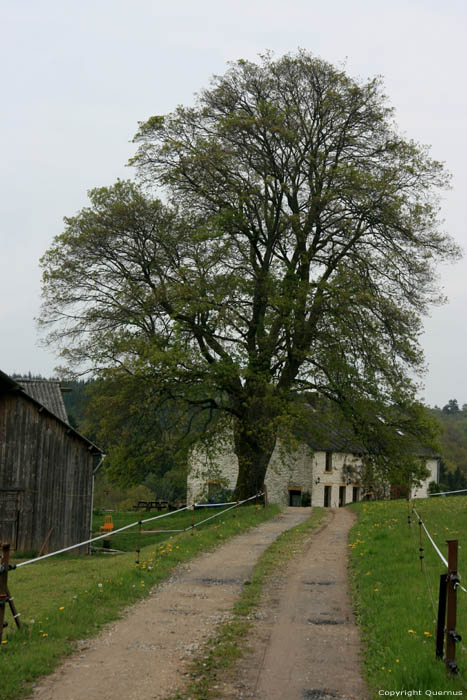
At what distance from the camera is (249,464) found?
98.6 feet

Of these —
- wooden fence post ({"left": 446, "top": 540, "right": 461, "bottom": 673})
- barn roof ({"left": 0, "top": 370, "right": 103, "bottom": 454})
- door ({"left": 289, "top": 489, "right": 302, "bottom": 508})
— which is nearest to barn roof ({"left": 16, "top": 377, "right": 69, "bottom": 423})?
barn roof ({"left": 0, "top": 370, "right": 103, "bottom": 454})

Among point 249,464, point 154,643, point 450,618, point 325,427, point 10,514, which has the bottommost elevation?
point 10,514

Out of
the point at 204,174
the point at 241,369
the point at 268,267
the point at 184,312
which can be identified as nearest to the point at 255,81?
the point at 204,174

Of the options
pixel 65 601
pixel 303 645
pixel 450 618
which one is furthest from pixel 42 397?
pixel 450 618

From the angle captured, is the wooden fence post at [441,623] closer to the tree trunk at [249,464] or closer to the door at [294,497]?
the tree trunk at [249,464]

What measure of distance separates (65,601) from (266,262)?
20.7m

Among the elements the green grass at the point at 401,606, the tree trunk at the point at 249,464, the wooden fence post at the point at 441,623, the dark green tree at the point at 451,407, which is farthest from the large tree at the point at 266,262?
the dark green tree at the point at 451,407

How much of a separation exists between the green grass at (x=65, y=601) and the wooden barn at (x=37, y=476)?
6.66 m

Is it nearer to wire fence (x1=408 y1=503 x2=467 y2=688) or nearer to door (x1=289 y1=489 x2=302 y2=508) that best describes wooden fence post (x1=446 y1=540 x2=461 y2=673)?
wire fence (x1=408 y1=503 x2=467 y2=688)

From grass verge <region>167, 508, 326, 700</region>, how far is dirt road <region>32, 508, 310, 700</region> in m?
0.14

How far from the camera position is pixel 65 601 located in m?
11.6

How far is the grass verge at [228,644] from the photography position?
725 centimetres

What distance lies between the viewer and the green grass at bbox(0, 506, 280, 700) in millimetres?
7906

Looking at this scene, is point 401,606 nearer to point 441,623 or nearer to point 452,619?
point 441,623
